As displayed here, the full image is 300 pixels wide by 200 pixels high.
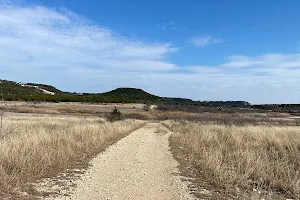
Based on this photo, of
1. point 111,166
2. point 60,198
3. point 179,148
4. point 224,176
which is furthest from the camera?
point 179,148

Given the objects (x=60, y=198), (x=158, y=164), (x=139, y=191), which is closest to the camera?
(x=60, y=198)

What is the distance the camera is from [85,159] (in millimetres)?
12242

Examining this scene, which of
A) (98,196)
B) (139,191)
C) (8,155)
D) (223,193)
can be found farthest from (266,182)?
(8,155)

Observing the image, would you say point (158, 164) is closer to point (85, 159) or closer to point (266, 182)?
point (85, 159)

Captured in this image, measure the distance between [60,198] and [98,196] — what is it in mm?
764

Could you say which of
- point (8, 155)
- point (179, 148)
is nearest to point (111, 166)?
point (8, 155)

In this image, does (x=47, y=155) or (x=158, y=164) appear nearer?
(x=47, y=155)

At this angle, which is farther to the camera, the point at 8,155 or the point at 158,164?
the point at 158,164

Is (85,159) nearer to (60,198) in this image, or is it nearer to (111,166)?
(111,166)

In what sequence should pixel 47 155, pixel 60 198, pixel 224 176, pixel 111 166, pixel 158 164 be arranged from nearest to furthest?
pixel 60 198
pixel 224 176
pixel 47 155
pixel 111 166
pixel 158 164

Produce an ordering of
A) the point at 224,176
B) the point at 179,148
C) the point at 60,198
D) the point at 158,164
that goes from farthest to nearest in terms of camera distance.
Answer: the point at 179,148 < the point at 158,164 < the point at 224,176 < the point at 60,198

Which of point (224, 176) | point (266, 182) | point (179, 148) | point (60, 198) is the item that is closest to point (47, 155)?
point (60, 198)

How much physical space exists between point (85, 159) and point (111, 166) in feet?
4.97

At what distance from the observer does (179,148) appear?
661 inches
